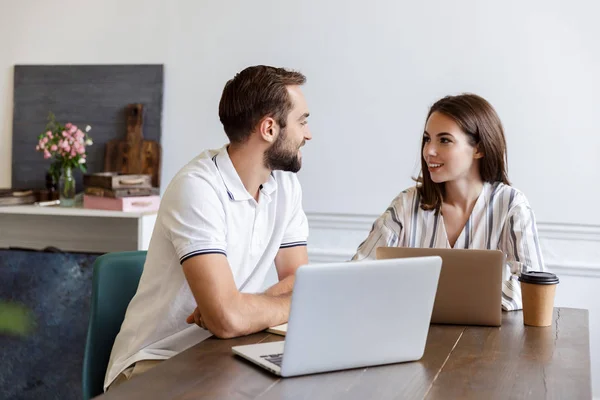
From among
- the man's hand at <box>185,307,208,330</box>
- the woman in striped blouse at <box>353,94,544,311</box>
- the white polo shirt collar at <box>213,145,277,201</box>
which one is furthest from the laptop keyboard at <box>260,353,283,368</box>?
the woman in striped blouse at <box>353,94,544,311</box>

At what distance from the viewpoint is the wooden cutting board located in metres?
3.59

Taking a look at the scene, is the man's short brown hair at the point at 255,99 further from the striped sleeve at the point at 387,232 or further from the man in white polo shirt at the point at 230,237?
the striped sleeve at the point at 387,232

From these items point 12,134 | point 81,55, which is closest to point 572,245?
point 81,55

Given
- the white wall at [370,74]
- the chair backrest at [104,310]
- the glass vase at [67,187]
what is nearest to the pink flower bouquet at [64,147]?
the glass vase at [67,187]

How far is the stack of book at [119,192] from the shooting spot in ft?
11.0

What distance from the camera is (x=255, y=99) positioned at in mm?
2107

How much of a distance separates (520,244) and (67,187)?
7.15ft

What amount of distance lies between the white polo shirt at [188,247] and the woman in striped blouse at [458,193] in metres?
0.46

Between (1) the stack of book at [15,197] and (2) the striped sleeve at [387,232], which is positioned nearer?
(2) the striped sleeve at [387,232]

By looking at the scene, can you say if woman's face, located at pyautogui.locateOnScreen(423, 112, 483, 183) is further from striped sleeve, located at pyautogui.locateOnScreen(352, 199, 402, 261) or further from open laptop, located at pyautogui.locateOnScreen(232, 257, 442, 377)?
open laptop, located at pyautogui.locateOnScreen(232, 257, 442, 377)

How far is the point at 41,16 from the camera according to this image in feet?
12.3

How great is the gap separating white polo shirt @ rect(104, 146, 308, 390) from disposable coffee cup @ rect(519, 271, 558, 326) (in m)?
0.69

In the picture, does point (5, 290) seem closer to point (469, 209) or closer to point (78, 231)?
point (78, 231)

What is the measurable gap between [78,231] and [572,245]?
231cm
